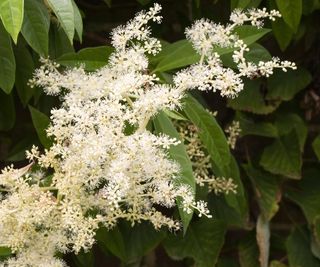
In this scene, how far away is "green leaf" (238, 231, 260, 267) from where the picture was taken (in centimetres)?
185

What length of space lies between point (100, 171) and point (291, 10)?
60 cm

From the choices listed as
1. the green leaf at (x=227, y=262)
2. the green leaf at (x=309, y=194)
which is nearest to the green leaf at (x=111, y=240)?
the green leaf at (x=227, y=262)

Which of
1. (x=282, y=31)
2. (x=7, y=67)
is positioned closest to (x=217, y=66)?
(x=7, y=67)

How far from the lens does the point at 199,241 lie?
171 cm

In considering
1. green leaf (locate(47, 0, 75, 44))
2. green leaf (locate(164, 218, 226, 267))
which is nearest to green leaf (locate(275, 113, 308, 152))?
green leaf (locate(164, 218, 226, 267))

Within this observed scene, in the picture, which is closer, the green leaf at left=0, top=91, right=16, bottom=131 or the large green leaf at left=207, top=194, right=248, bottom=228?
the green leaf at left=0, top=91, right=16, bottom=131

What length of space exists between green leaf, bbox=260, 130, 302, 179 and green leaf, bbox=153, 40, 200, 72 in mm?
554

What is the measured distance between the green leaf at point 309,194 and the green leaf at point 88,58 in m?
0.78

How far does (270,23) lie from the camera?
1.76 m

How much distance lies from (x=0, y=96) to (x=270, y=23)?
0.67 m

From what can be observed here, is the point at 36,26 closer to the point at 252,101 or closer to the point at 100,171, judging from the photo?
the point at 100,171

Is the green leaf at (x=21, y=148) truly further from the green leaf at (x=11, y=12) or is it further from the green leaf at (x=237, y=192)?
the green leaf at (x=11, y=12)

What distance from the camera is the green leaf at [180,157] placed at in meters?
1.22

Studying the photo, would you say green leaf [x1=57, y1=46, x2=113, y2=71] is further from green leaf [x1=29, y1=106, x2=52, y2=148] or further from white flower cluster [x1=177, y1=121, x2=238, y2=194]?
white flower cluster [x1=177, y1=121, x2=238, y2=194]
